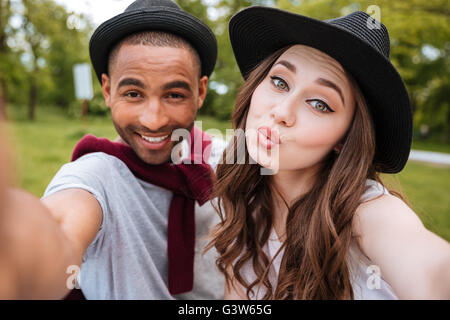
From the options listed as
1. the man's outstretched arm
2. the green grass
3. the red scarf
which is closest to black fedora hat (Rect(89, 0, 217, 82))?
the red scarf

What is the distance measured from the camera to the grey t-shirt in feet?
4.88

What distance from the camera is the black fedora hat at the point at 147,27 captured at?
1.65 m

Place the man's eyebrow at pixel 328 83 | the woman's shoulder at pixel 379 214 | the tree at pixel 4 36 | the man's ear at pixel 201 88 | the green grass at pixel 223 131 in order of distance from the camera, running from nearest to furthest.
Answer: the woman's shoulder at pixel 379 214, the man's eyebrow at pixel 328 83, the man's ear at pixel 201 88, the green grass at pixel 223 131, the tree at pixel 4 36

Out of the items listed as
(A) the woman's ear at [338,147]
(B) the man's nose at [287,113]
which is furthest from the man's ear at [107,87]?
(A) the woman's ear at [338,147]

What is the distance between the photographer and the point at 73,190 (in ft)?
4.27

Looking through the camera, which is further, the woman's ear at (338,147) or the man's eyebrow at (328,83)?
the woman's ear at (338,147)

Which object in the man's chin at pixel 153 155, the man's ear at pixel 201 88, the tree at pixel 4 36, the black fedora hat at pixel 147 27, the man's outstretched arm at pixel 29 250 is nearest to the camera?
the man's outstretched arm at pixel 29 250

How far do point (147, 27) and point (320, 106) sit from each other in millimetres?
977

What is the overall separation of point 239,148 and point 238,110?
224 millimetres

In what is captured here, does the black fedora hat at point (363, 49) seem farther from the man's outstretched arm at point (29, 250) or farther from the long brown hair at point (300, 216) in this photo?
the man's outstretched arm at point (29, 250)

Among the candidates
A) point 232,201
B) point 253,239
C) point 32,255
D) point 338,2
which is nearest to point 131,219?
point 232,201

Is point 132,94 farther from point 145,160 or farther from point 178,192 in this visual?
point 178,192

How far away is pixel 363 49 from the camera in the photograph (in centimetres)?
128

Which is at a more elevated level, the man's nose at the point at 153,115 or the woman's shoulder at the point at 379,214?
the man's nose at the point at 153,115
